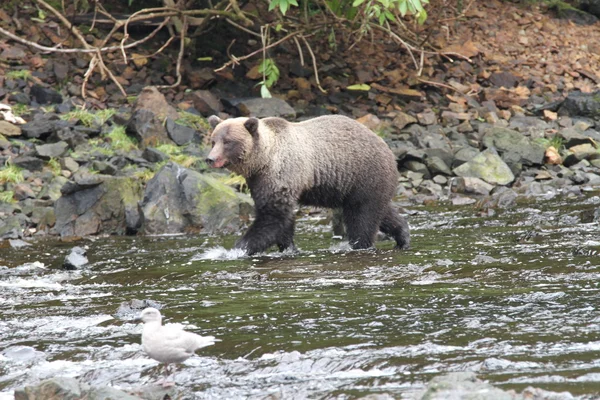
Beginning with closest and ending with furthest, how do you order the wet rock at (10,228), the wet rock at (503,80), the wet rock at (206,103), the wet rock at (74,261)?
the wet rock at (74,261), the wet rock at (10,228), the wet rock at (206,103), the wet rock at (503,80)

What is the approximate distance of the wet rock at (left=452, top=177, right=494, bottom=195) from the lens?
15.0 metres

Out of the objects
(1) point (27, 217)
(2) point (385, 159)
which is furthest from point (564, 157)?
(1) point (27, 217)

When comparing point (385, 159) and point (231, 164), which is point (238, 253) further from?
point (385, 159)

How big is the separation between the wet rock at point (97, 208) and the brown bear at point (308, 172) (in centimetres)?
267

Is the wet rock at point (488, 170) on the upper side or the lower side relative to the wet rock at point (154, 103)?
lower

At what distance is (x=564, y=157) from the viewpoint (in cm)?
1655

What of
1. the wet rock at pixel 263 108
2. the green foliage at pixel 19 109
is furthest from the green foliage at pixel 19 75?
the wet rock at pixel 263 108

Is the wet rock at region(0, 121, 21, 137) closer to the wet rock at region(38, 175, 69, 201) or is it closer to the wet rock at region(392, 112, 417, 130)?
the wet rock at region(38, 175, 69, 201)

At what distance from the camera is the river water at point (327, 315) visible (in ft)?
17.0

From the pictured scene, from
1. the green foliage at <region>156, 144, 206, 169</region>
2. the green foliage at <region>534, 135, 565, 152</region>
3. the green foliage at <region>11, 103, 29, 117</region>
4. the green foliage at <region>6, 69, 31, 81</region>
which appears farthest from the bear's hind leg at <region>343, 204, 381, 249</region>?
the green foliage at <region>6, 69, 31, 81</region>

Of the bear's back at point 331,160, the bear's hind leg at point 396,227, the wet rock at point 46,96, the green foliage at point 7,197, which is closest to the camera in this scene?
the bear's back at point 331,160

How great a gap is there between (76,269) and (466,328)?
16.8 feet

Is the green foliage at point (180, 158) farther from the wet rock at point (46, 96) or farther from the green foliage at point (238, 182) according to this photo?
the wet rock at point (46, 96)

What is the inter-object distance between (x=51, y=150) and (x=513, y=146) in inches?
320
